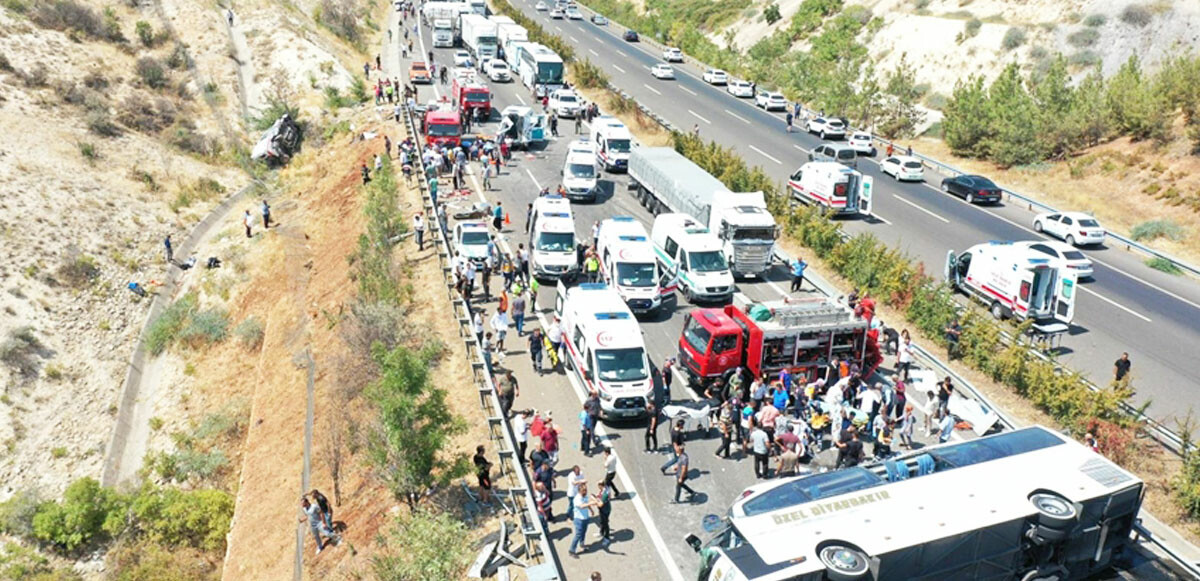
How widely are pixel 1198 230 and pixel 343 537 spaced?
123ft

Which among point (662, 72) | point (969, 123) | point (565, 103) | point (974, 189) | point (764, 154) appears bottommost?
point (974, 189)

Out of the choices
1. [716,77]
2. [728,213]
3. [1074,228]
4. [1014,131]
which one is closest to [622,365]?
[728,213]

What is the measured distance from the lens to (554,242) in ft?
101

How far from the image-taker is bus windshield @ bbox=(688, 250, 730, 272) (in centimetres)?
2966

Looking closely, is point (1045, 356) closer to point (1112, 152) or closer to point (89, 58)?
point (1112, 152)

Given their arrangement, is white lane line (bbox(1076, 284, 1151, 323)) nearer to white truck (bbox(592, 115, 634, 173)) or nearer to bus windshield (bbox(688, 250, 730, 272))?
bus windshield (bbox(688, 250, 730, 272))

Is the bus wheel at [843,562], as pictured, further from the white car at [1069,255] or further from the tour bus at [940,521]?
the white car at [1069,255]

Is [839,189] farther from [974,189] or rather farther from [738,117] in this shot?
[738,117]

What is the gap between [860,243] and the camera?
106ft

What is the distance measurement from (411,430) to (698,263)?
1385 centimetres

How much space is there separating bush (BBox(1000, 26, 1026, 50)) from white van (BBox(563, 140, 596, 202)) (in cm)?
3652

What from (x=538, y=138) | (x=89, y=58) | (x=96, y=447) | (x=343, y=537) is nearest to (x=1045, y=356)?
(x=343, y=537)

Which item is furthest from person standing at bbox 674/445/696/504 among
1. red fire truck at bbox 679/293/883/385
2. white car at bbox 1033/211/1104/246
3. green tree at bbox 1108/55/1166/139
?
green tree at bbox 1108/55/1166/139

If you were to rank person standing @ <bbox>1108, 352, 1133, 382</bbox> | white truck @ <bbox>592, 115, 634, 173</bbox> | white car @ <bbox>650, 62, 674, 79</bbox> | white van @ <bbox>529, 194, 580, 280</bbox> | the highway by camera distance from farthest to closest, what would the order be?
white car @ <bbox>650, 62, 674, 79</bbox> < white truck @ <bbox>592, 115, 634, 173</bbox> < white van @ <bbox>529, 194, 580, 280</bbox> < the highway < person standing @ <bbox>1108, 352, 1133, 382</bbox>
